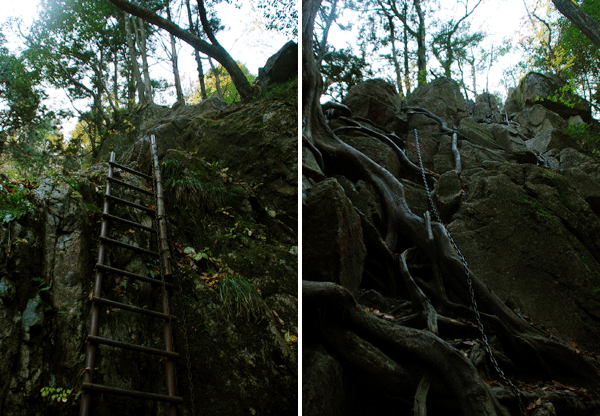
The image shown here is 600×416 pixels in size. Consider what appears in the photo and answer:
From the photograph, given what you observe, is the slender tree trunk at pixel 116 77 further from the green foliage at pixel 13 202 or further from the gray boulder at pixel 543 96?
the gray boulder at pixel 543 96

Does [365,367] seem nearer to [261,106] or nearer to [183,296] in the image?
[183,296]

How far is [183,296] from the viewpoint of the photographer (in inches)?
98.2

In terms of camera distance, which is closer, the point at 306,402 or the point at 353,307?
the point at 306,402

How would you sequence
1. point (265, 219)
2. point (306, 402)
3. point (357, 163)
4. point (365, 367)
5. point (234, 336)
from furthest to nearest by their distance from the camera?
point (357, 163) → point (265, 219) → point (234, 336) → point (365, 367) → point (306, 402)

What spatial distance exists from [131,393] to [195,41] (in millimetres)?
4106

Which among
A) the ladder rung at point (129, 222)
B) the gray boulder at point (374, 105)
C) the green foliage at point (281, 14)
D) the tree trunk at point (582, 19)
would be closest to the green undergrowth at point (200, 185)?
the ladder rung at point (129, 222)

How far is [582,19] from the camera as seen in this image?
433cm

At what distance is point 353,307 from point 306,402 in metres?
0.58

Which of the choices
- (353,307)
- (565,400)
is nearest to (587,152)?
(565,400)

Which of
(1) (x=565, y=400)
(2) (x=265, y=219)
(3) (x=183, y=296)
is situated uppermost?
(2) (x=265, y=219)

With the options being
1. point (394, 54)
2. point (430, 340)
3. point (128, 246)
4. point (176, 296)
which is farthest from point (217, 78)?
point (394, 54)

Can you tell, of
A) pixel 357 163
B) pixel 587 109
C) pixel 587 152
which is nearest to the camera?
pixel 357 163

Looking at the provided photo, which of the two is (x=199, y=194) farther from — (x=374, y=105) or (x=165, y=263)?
(x=374, y=105)

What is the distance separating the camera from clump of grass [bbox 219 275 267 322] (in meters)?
2.41
